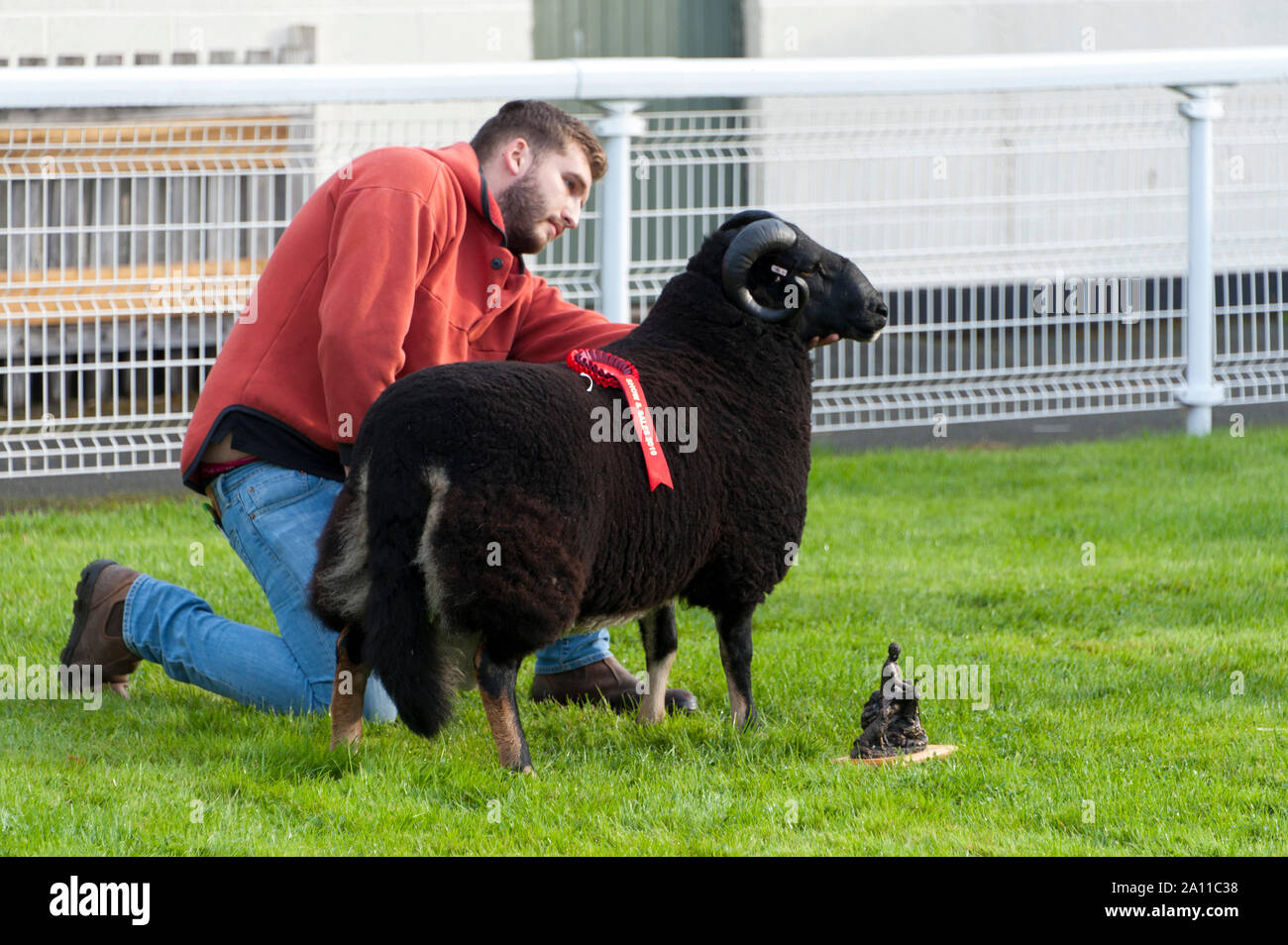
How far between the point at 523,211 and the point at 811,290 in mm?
924

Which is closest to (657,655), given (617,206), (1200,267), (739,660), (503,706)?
(739,660)

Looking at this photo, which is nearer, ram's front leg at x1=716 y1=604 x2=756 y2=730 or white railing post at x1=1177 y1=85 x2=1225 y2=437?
ram's front leg at x1=716 y1=604 x2=756 y2=730

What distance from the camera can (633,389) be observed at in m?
4.08

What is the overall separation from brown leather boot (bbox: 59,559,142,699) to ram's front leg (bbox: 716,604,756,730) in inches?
73.2

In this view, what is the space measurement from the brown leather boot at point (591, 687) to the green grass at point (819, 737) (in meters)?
0.09

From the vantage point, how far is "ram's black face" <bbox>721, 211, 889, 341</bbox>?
177 inches

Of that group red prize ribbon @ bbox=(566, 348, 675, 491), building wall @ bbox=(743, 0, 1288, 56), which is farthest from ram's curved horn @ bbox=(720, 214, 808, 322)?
building wall @ bbox=(743, 0, 1288, 56)

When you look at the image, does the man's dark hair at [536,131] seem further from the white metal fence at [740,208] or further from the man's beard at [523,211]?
the white metal fence at [740,208]

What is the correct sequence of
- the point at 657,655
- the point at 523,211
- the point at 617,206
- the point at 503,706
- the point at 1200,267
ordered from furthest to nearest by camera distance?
the point at 1200,267 < the point at 617,206 < the point at 523,211 < the point at 657,655 < the point at 503,706

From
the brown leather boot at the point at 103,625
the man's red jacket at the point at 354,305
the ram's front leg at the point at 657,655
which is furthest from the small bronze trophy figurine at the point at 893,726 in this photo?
the brown leather boot at the point at 103,625

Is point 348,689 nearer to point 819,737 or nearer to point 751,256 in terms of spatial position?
point 819,737

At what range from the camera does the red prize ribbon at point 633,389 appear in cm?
405

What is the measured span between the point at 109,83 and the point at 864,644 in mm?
4408

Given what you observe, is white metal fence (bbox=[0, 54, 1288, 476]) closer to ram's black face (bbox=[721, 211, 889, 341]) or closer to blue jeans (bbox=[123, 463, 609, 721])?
blue jeans (bbox=[123, 463, 609, 721])
